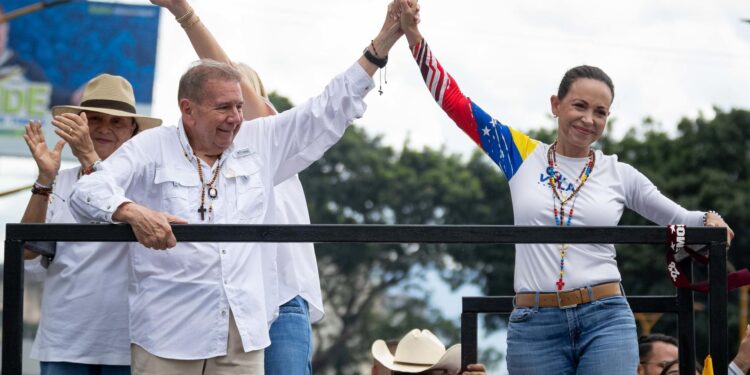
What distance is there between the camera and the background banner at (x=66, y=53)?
1219 inches

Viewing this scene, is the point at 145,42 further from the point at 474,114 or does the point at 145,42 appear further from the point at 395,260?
the point at 474,114

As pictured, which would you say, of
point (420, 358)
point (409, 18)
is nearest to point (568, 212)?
point (409, 18)

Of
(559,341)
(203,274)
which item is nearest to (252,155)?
(203,274)

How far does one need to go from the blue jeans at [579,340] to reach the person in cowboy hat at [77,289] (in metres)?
1.43

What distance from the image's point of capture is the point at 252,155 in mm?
4742

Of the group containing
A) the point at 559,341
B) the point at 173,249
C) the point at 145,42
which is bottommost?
the point at 559,341

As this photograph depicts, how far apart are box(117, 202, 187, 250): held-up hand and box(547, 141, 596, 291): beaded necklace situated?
1.39 m

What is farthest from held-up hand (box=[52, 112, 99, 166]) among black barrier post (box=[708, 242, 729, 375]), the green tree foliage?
the green tree foliage

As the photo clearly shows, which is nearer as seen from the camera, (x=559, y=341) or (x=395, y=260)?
(x=559, y=341)

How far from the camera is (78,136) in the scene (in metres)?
4.94

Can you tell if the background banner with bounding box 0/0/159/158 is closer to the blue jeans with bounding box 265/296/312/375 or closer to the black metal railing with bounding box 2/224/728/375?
the blue jeans with bounding box 265/296/312/375

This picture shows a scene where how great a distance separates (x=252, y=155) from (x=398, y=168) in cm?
4369

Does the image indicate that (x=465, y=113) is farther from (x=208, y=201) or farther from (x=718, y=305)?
(x=718, y=305)

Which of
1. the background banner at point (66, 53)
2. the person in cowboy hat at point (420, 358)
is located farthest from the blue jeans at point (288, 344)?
the background banner at point (66, 53)
